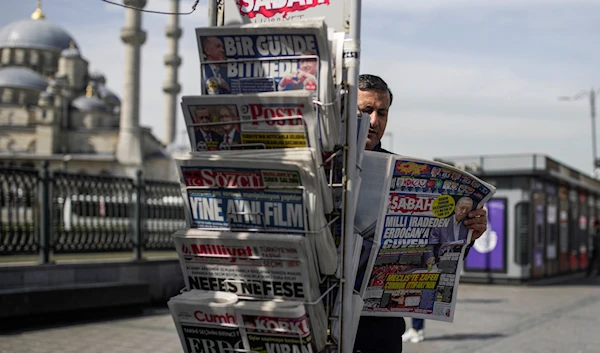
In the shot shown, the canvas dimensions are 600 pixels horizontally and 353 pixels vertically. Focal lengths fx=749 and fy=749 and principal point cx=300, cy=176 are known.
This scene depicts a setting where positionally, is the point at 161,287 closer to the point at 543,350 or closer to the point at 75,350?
the point at 75,350

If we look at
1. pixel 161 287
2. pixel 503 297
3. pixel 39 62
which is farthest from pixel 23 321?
pixel 39 62

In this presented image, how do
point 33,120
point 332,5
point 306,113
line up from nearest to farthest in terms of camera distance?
1. point 306,113
2. point 332,5
3. point 33,120

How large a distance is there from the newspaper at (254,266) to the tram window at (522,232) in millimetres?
14729

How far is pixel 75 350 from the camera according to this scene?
22.9 ft

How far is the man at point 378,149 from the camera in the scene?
277 cm

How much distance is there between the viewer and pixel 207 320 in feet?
7.36

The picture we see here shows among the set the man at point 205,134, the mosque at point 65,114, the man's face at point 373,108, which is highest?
the mosque at point 65,114

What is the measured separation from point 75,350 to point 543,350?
4592 millimetres

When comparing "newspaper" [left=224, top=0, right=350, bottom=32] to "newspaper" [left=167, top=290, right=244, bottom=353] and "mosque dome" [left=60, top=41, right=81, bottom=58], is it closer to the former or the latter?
"newspaper" [left=167, top=290, right=244, bottom=353]

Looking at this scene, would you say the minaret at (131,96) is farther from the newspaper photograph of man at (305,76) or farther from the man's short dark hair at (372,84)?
the newspaper photograph of man at (305,76)

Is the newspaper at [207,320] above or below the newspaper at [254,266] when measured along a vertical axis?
below

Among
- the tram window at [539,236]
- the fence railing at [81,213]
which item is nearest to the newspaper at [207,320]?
the fence railing at [81,213]

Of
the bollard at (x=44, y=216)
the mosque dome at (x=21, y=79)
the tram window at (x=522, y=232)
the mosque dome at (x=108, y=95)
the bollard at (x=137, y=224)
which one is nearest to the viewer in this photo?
the bollard at (x=44, y=216)

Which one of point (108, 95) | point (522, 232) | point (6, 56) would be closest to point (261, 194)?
point (522, 232)
